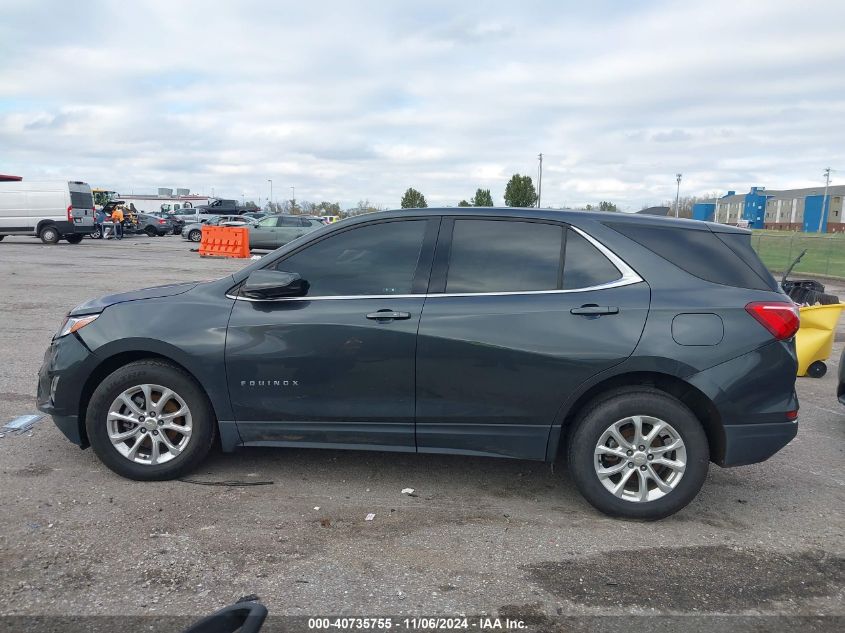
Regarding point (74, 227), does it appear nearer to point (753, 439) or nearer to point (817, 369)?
point (817, 369)

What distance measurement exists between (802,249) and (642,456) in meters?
23.9

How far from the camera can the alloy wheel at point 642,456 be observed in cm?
404

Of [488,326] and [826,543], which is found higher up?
[488,326]

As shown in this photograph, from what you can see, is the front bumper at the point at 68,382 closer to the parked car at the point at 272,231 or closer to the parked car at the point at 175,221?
the parked car at the point at 272,231

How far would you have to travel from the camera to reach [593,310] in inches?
160

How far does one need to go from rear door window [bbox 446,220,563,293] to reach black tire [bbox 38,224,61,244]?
1056 inches

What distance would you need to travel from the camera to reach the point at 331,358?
4.24 meters

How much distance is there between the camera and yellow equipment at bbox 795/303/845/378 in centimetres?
775

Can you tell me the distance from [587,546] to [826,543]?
135cm

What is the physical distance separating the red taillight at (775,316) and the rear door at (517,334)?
24.0 inches

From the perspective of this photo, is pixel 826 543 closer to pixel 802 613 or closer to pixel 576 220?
pixel 802 613

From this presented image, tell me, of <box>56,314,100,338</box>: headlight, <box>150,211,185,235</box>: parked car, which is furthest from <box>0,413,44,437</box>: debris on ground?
<box>150,211,185,235</box>: parked car

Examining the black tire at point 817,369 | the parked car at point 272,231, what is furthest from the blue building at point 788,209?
the black tire at point 817,369

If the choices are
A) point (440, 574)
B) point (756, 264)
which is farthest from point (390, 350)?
point (756, 264)
